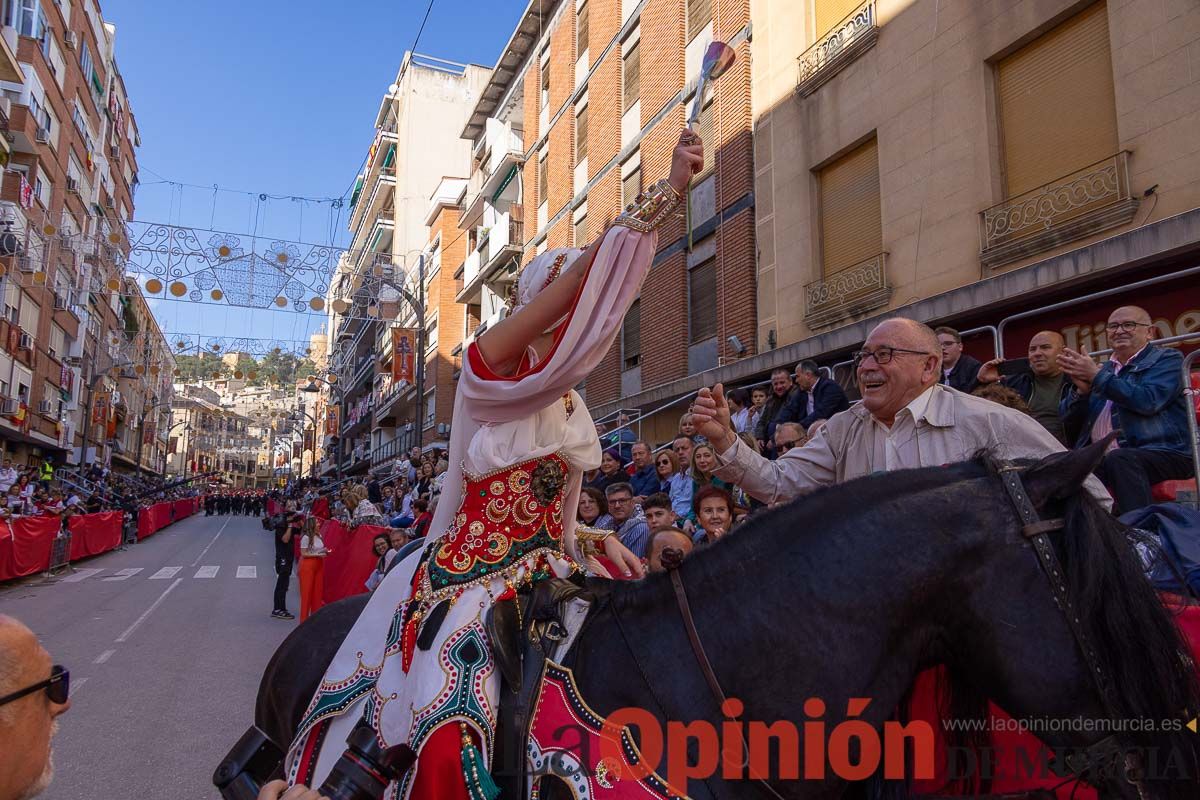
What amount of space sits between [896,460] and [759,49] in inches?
595

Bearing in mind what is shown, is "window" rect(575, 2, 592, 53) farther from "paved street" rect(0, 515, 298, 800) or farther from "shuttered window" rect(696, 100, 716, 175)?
"paved street" rect(0, 515, 298, 800)

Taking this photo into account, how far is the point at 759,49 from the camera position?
1605 centimetres

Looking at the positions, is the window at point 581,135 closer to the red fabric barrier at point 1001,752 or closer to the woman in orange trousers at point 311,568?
the woman in orange trousers at point 311,568

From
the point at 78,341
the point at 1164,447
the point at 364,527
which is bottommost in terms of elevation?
the point at 364,527

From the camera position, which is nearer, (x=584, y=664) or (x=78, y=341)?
(x=584, y=664)

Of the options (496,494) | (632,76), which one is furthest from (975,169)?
(632,76)

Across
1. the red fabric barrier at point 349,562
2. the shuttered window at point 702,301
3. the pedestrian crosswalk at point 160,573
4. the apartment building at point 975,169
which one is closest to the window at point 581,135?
the shuttered window at point 702,301

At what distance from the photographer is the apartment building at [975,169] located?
873 centimetres

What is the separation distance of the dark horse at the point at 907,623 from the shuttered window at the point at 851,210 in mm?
11625

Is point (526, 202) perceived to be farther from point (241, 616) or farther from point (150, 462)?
point (150, 462)

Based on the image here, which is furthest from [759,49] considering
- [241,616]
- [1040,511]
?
[1040,511]

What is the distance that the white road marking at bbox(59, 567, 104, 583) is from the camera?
20766 millimetres

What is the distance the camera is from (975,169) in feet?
36.0

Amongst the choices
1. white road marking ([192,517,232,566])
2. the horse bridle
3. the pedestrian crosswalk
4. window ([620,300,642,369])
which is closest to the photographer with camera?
the pedestrian crosswalk
